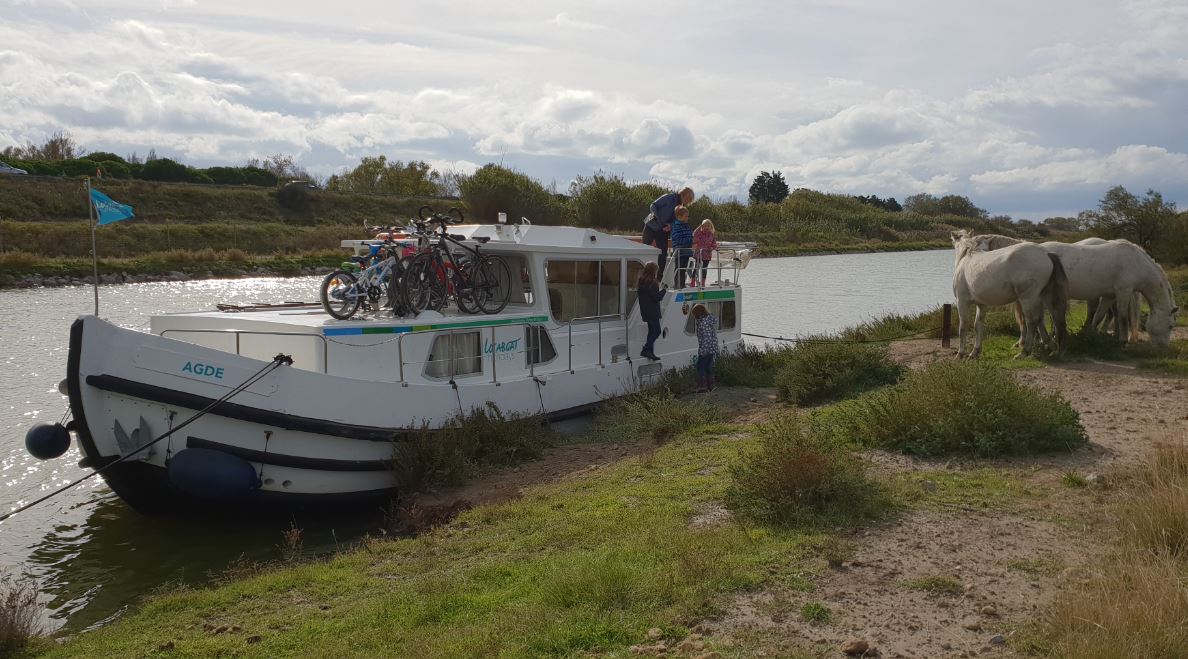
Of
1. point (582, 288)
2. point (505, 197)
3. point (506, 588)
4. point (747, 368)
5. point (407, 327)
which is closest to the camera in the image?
point (506, 588)

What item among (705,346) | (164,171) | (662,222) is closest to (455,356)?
(705,346)

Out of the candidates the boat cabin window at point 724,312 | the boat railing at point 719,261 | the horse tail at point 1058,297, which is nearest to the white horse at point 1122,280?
the horse tail at point 1058,297

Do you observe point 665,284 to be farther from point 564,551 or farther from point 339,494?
point 564,551

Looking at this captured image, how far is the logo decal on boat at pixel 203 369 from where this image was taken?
8.56 meters

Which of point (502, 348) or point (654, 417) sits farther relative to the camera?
point (502, 348)

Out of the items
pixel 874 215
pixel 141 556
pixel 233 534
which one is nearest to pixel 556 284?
pixel 233 534

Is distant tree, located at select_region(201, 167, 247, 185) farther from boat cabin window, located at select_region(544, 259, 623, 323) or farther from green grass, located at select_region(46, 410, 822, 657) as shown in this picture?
green grass, located at select_region(46, 410, 822, 657)

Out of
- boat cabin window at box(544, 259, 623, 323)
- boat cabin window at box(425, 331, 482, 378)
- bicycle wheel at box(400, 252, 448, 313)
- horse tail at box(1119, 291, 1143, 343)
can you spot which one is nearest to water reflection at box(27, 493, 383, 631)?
boat cabin window at box(425, 331, 482, 378)

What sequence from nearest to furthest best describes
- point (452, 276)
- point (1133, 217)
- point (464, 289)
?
point (452, 276) < point (464, 289) < point (1133, 217)

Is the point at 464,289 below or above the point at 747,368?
above

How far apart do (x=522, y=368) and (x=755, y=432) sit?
3397mm

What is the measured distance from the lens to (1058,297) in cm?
1234

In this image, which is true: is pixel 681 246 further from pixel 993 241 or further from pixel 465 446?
pixel 465 446

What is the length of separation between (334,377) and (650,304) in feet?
18.4
